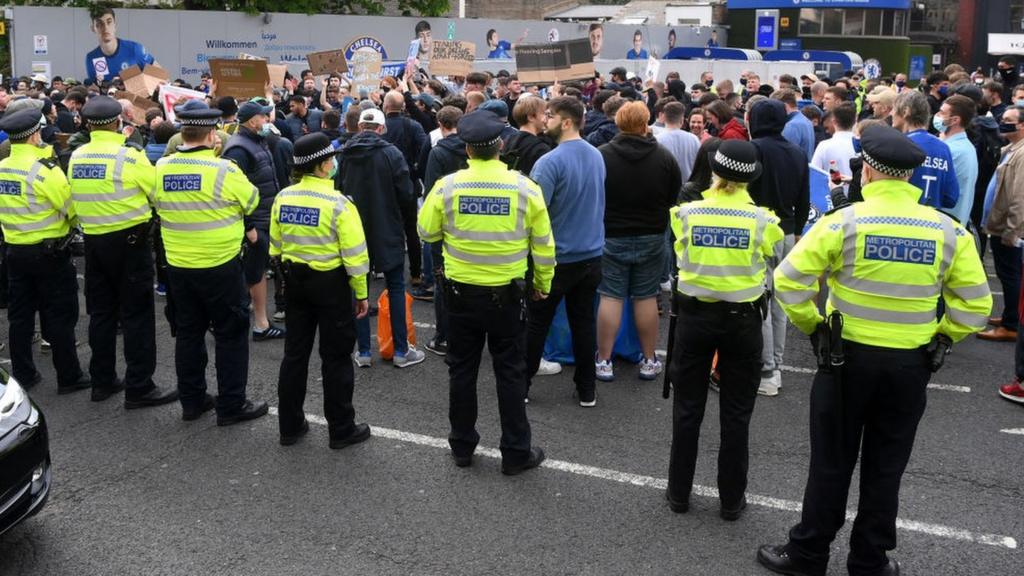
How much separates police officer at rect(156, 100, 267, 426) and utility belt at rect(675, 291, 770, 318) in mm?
2923

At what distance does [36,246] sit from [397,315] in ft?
8.41

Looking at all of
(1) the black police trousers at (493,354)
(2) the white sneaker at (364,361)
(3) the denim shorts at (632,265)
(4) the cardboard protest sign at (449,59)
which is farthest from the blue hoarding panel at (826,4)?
(1) the black police trousers at (493,354)

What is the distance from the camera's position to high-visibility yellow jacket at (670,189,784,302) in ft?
15.8

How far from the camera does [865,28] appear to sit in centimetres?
4319

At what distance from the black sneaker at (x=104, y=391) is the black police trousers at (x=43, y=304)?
0.32 m

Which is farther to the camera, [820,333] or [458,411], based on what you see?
[458,411]

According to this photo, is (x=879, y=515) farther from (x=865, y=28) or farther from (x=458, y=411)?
(x=865, y=28)

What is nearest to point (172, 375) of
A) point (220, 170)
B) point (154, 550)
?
point (220, 170)

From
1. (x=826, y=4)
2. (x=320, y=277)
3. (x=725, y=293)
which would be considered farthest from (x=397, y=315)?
(x=826, y=4)

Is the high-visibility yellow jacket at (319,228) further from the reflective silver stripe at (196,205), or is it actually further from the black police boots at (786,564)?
the black police boots at (786,564)

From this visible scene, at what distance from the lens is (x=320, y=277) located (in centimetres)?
568

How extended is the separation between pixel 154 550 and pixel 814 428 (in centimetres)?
321

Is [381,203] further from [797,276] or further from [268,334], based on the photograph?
[797,276]

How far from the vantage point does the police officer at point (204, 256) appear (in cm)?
602
